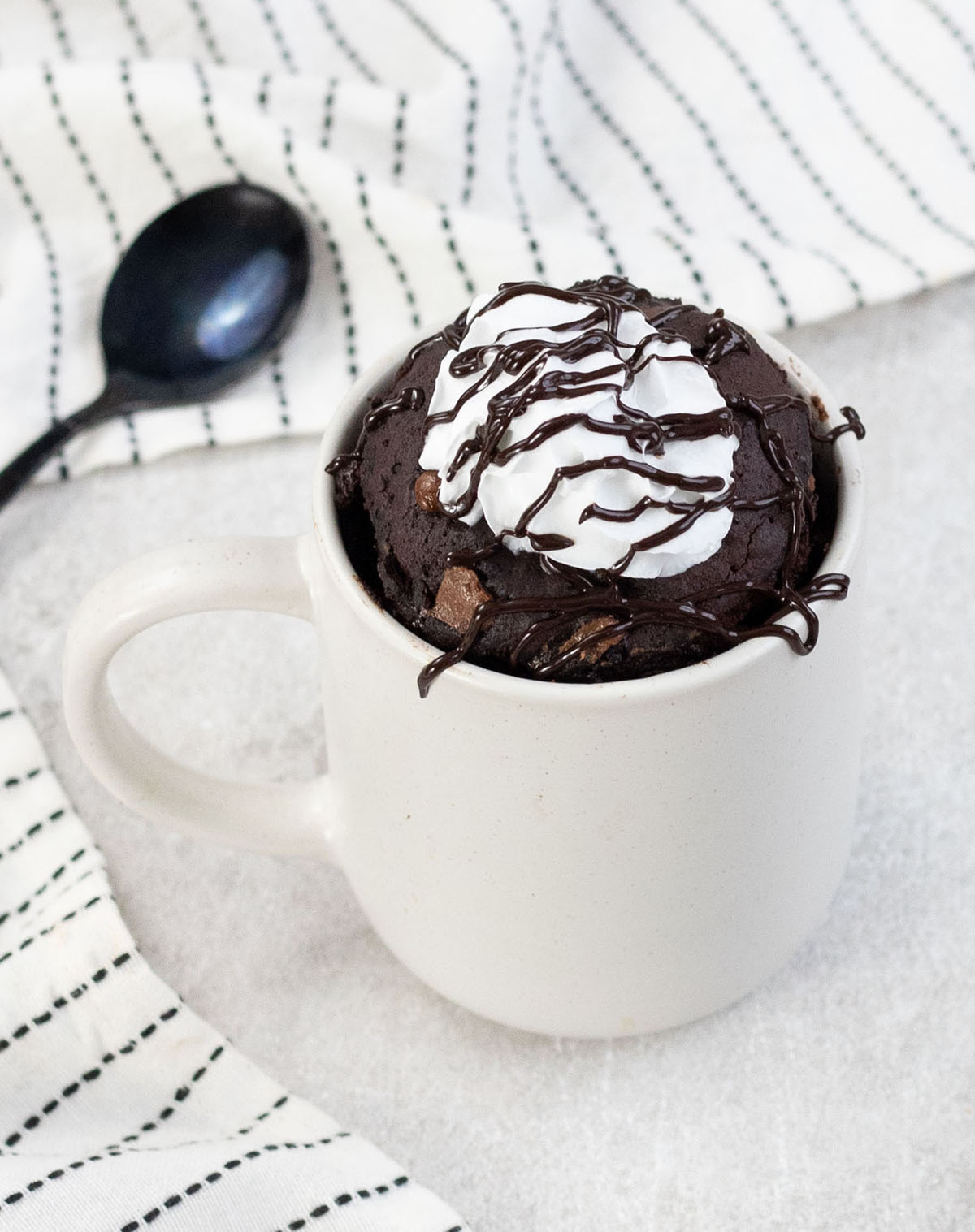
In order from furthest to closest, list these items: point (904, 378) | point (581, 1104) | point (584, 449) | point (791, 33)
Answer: point (791, 33) → point (904, 378) → point (581, 1104) → point (584, 449)

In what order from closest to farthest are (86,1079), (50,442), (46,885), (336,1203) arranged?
(336,1203)
(86,1079)
(46,885)
(50,442)

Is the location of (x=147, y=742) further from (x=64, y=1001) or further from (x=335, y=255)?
(x=335, y=255)

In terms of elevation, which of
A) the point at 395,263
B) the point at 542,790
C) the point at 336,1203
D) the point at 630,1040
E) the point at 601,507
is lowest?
the point at 630,1040

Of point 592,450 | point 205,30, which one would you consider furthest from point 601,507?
point 205,30

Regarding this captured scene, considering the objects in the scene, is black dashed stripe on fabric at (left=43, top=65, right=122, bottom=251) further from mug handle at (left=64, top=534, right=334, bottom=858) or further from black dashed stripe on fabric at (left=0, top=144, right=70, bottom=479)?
mug handle at (left=64, top=534, right=334, bottom=858)

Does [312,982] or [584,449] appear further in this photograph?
[312,982]

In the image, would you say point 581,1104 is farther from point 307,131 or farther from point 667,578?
point 307,131

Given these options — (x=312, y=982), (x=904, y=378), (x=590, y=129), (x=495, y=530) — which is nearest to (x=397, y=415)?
(x=495, y=530)
